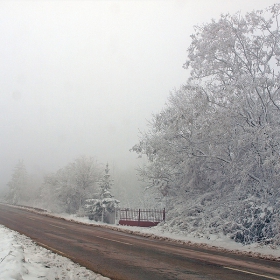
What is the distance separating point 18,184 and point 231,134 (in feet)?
262

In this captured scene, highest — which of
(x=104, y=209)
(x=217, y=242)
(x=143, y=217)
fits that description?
(x=104, y=209)

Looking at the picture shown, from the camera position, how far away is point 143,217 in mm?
25000

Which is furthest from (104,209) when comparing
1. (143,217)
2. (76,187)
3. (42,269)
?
(42,269)

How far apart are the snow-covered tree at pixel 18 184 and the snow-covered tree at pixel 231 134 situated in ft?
240

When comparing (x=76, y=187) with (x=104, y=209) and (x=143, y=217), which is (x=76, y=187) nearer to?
(x=104, y=209)

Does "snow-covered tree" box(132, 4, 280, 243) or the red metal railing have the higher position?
"snow-covered tree" box(132, 4, 280, 243)

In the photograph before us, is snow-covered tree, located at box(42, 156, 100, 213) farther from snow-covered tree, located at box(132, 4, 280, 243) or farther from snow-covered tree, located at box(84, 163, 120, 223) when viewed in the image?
snow-covered tree, located at box(132, 4, 280, 243)

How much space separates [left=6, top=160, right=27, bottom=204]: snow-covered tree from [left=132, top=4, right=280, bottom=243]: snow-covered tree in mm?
73161

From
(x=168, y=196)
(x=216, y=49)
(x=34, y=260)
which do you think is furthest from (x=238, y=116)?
(x=34, y=260)

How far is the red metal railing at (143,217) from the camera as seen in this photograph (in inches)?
938

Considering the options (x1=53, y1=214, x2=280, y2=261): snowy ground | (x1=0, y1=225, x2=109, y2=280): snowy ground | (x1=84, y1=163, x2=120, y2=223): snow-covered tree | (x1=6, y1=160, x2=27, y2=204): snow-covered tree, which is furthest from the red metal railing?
(x1=6, y1=160, x2=27, y2=204): snow-covered tree

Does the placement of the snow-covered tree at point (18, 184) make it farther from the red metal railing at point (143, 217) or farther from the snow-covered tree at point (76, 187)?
the red metal railing at point (143, 217)

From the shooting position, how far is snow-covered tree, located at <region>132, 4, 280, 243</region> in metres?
14.4

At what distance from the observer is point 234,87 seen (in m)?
15.6
